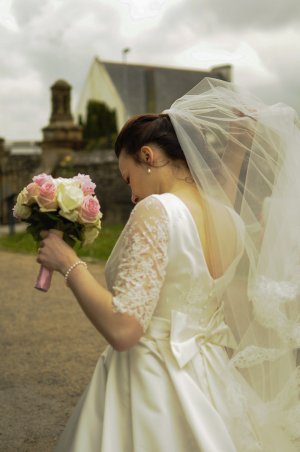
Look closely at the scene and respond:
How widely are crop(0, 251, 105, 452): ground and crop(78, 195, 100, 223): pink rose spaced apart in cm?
181

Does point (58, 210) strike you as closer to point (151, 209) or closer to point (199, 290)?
point (151, 209)

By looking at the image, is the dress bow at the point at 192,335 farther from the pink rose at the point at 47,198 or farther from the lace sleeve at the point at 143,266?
the pink rose at the point at 47,198

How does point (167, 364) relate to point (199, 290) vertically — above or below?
below

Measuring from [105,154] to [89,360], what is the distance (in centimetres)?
1322

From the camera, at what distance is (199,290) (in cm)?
205

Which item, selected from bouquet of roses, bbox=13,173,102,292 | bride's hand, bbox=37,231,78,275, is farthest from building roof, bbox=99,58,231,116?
bride's hand, bbox=37,231,78,275

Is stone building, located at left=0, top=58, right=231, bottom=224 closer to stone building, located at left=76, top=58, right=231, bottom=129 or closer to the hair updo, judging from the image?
stone building, located at left=76, top=58, right=231, bottom=129

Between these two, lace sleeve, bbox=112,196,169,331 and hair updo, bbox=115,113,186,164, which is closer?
lace sleeve, bbox=112,196,169,331

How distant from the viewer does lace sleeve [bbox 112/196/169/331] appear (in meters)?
1.84

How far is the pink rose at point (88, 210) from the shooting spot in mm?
2039

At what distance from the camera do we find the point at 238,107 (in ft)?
7.98

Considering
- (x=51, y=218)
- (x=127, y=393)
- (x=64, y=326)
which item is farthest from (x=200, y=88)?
(x=64, y=326)

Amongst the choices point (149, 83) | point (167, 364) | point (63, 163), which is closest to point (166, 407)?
point (167, 364)

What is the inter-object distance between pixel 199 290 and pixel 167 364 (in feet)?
0.88
